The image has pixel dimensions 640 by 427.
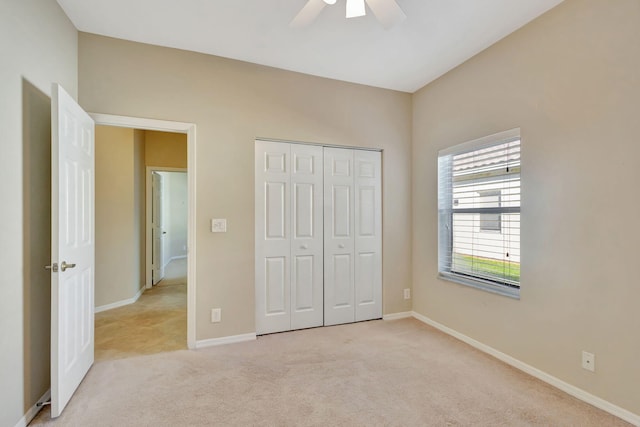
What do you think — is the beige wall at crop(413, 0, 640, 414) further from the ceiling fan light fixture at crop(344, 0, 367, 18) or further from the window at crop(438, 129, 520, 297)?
the ceiling fan light fixture at crop(344, 0, 367, 18)

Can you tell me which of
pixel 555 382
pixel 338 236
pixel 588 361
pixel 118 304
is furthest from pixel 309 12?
pixel 118 304

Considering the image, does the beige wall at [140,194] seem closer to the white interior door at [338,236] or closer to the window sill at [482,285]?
the white interior door at [338,236]

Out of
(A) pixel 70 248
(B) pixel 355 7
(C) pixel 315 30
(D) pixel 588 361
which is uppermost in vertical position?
(C) pixel 315 30

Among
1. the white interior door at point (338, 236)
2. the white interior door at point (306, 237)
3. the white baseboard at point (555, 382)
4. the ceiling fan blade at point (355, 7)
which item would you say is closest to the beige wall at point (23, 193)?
the ceiling fan blade at point (355, 7)

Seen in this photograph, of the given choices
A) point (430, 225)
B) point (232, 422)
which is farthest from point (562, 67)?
point (232, 422)

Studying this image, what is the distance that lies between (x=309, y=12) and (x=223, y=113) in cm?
139

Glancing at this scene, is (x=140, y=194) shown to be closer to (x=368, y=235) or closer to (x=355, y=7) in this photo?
(x=368, y=235)

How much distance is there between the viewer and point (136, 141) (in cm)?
450

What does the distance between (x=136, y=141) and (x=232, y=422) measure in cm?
417

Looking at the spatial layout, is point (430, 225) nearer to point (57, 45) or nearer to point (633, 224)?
point (633, 224)

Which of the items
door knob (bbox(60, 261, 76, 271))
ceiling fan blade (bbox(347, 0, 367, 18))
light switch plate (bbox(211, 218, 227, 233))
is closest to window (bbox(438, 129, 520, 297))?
ceiling fan blade (bbox(347, 0, 367, 18))

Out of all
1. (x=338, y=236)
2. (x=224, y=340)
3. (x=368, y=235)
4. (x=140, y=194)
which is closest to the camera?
(x=224, y=340)

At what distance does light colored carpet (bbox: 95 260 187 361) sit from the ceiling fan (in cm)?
299

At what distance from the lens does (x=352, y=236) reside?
357 centimetres
